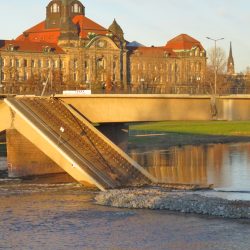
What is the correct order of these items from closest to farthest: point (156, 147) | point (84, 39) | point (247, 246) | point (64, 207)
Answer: point (247, 246) < point (64, 207) < point (156, 147) < point (84, 39)

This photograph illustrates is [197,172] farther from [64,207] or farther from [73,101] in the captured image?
[64,207]

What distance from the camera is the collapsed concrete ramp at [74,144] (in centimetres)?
5028

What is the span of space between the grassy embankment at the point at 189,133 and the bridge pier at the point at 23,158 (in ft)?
94.8

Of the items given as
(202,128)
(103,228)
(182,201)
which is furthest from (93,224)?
(202,128)

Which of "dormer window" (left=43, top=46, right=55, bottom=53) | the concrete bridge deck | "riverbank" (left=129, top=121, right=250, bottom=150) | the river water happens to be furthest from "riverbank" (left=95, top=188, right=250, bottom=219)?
"dormer window" (left=43, top=46, right=55, bottom=53)

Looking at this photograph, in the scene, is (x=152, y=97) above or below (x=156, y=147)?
above

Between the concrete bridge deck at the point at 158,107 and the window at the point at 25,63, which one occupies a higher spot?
the window at the point at 25,63

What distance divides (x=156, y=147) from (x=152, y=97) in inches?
1119

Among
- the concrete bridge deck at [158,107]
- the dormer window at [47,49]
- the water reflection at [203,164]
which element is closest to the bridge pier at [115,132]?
the water reflection at [203,164]

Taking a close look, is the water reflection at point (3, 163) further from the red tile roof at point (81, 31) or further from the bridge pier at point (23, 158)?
the red tile roof at point (81, 31)

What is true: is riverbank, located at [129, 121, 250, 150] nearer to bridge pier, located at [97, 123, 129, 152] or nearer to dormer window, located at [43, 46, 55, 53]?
bridge pier, located at [97, 123, 129, 152]

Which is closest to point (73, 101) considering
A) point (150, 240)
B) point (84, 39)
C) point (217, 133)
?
point (150, 240)

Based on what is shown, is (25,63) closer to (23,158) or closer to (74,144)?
(23,158)

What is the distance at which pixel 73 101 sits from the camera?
189 ft
